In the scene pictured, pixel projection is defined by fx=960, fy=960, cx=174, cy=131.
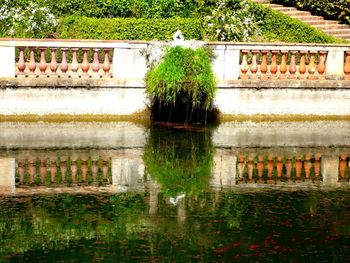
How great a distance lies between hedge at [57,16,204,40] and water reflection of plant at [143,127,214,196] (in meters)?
5.03

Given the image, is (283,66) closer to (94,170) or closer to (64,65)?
(64,65)

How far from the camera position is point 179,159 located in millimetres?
15758

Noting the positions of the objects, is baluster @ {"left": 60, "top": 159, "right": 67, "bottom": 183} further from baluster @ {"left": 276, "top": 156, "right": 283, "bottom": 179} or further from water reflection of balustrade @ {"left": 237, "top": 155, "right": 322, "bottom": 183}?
baluster @ {"left": 276, "top": 156, "right": 283, "bottom": 179}

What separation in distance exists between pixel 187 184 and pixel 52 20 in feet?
32.4

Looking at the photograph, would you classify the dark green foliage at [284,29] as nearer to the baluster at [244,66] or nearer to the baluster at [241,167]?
the baluster at [244,66]

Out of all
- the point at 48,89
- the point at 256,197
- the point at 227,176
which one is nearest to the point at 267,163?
the point at 227,176

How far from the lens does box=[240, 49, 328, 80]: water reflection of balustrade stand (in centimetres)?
1977

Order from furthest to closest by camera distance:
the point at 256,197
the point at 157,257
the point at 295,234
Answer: the point at 256,197 < the point at 295,234 < the point at 157,257

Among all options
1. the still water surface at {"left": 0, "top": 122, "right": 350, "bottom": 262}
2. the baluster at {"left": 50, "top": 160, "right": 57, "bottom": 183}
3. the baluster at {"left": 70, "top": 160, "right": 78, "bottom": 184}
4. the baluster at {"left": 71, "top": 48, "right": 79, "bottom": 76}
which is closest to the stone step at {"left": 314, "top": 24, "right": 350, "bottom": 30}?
the still water surface at {"left": 0, "top": 122, "right": 350, "bottom": 262}

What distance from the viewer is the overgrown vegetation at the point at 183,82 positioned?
18.6 metres

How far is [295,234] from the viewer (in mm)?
11555

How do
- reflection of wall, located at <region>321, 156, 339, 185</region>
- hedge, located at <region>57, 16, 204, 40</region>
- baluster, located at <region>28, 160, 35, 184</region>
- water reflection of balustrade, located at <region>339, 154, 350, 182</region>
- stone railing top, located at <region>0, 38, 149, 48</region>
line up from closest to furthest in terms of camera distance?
baluster, located at <region>28, 160, 35, 184</region> → reflection of wall, located at <region>321, 156, 339, 185</region> → water reflection of balustrade, located at <region>339, 154, 350, 182</region> → stone railing top, located at <region>0, 38, 149, 48</region> → hedge, located at <region>57, 16, 204, 40</region>

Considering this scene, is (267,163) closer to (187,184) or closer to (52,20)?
(187,184)

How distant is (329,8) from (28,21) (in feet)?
29.2
